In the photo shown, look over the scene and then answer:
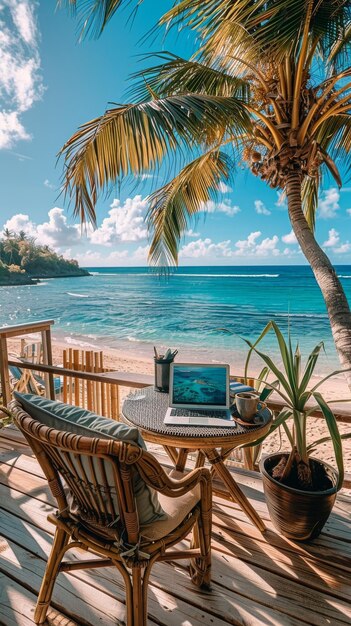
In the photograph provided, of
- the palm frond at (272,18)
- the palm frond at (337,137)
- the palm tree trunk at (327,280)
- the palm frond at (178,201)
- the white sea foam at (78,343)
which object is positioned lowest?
the white sea foam at (78,343)

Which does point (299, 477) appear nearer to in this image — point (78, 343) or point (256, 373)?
point (256, 373)

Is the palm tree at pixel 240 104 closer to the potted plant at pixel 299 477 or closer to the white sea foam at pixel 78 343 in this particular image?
the potted plant at pixel 299 477

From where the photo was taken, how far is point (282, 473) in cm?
155

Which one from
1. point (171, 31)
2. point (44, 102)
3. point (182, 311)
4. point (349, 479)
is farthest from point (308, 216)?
point (182, 311)

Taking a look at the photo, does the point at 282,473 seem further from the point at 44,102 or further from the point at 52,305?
the point at 52,305

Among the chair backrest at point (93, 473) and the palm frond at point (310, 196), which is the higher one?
the palm frond at point (310, 196)

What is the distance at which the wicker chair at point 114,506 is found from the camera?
82 cm

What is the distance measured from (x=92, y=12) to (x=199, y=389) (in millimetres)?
2631

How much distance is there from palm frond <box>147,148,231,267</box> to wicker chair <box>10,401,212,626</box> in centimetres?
283

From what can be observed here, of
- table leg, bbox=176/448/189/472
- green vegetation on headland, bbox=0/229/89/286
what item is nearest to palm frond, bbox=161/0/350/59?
table leg, bbox=176/448/189/472

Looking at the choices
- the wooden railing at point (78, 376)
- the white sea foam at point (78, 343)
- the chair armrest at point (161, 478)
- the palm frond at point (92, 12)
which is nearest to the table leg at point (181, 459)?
the wooden railing at point (78, 376)

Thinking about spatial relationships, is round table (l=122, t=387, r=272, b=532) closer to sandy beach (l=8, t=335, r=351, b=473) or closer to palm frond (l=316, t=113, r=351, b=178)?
sandy beach (l=8, t=335, r=351, b=473)

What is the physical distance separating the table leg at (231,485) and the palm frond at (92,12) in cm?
281

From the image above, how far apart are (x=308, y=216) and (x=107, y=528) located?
13.6 ft
